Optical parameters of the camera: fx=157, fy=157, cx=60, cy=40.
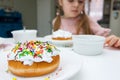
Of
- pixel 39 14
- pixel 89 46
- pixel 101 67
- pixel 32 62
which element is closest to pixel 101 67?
pixel 101 67

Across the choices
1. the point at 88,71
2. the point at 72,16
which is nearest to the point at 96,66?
the point at 88,71

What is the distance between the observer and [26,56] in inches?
16.4

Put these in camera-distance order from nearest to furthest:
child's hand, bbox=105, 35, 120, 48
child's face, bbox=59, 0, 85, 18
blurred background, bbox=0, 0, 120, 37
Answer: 1. child's hand, bbox=105, 35, 120, 48
2. child's face, bbox=59, 0, 85, 18
3. blurred background, bbox=0, 0, 120, 37

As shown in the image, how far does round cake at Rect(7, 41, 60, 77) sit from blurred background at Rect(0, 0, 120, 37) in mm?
1387

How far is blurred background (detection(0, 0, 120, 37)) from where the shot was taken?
2.12 metres

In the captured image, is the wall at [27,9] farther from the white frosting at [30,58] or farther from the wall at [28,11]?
the white frosting at [30,58]

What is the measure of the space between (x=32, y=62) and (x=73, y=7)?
0.70m

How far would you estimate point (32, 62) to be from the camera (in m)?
0.41

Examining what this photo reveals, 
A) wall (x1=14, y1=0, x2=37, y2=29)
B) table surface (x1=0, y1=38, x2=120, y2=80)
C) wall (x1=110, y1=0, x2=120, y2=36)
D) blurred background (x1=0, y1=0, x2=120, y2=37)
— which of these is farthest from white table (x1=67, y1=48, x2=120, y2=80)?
wall (x1=110, y1=0, x2=120, y2=36)

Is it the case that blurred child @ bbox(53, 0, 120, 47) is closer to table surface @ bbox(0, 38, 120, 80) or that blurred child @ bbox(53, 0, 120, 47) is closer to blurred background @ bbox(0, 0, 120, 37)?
table surface @ bbox(0, 38, 120, 80)

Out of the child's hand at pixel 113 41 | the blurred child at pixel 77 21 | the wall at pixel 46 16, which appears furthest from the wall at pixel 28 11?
the child's hand at pixel 113 41

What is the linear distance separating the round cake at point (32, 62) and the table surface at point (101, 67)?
0.25 feet

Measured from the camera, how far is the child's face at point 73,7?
3.28ft

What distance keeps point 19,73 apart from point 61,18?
0.84 meters
